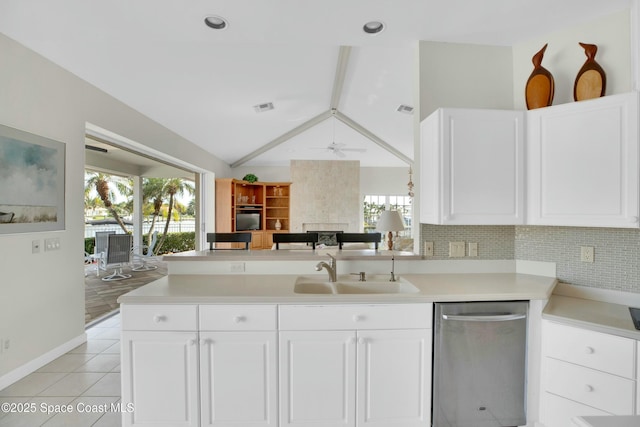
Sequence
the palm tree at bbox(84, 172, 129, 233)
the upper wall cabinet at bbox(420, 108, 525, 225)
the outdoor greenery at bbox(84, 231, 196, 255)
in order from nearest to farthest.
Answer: the upper wall cabinet at bbox(420, 108, 525, 225), the palm tree at bbox(84, 172, 129, 233), the outdoor greenery at bbox(84, 231, 196, 255)

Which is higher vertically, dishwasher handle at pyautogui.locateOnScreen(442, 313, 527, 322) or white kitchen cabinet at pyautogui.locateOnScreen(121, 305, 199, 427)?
dishwasher handle at pyautogui.locateOnScreen(442, 313, 527, 322)

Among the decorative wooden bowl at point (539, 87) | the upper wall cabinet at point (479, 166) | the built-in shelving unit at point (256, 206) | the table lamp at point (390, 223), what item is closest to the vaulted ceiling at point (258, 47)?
the decorative wooden bowl at point (539, 87)

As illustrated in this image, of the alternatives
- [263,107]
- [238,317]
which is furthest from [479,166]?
[263,107]

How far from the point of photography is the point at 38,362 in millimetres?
2520

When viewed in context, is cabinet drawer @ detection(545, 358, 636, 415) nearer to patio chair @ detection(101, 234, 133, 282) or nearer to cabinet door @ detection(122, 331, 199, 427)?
cabinet door @ detection(122, 331, 199, 427)

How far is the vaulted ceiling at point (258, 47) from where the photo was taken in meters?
1.95

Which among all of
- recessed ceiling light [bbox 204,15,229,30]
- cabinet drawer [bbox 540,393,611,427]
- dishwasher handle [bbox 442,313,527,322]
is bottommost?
cabinet drawer [bbox 540,393,611,427]

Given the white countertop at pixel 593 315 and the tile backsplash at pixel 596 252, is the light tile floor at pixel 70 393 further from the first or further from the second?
the tile backsplash at pixel 596 252

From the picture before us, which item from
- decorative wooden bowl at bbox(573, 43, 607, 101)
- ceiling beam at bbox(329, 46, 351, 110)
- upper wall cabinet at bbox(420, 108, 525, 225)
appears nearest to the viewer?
decorative wooden bowl at bbox(573, 43, 607, 101)

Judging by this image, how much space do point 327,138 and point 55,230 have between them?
17.7 feet

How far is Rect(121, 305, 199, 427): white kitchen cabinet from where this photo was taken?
164 cm

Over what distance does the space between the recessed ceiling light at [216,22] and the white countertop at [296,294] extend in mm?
1759

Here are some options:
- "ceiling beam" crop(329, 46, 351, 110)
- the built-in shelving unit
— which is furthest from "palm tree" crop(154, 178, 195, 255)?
"ceiling beam" crop(329, 46, 351, 110)

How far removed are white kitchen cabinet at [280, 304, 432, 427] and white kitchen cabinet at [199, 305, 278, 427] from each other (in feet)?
0.25
